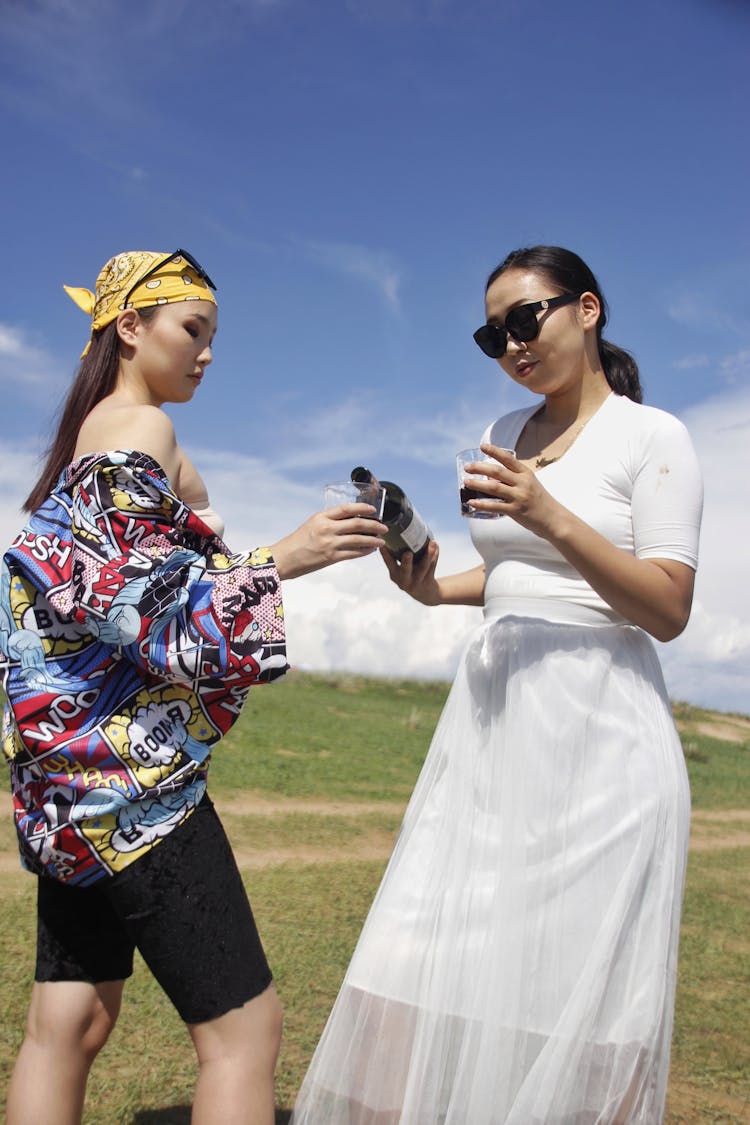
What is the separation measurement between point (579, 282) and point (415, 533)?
80 centimetres

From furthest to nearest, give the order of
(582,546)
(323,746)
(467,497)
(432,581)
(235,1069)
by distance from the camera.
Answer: (323,746)
(432,581)
(467,497)
(582,546)
(235,1069)

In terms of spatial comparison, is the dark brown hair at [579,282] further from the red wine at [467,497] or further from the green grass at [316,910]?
the green grass at [316,910]

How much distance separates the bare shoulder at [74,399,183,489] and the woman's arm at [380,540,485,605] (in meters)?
0.88

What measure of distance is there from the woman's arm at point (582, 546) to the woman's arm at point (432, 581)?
0.64 meters

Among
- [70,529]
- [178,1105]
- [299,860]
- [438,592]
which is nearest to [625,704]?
[438,592]

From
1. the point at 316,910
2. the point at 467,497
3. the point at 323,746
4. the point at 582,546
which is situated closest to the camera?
the point at 582,546

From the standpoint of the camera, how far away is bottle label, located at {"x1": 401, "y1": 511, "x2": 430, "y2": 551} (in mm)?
2781

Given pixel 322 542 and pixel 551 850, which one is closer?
pixel 322 542

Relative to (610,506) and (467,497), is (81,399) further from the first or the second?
(610,506)

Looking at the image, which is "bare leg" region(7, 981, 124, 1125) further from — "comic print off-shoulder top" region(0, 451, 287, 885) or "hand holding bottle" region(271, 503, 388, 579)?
"hand holding bottle" region(271, 503, 388, 579)

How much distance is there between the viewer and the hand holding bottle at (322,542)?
84.6 inches

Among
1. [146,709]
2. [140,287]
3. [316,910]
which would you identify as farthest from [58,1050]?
[316,910]

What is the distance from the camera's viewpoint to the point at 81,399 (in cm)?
237

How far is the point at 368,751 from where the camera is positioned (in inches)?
477
